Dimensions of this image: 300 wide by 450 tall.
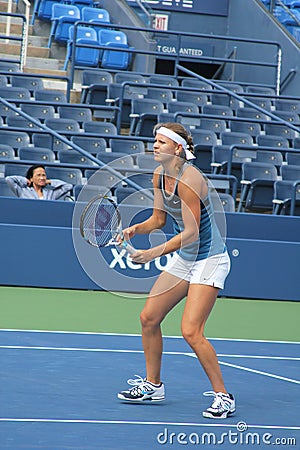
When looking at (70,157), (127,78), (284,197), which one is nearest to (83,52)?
(127,78)

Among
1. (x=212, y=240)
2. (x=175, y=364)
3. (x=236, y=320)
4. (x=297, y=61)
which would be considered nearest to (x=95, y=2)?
(x=297, y=61)

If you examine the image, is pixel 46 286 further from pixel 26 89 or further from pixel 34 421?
pixel 34 421

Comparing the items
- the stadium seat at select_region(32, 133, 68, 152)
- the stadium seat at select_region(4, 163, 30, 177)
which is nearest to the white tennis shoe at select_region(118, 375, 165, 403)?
the stadium seat at select_region(4, 163, 30, 177)

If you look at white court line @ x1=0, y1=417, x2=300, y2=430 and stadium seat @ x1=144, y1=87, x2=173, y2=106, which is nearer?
white court line @ x1=0, y1=417, x2=300, y2=430

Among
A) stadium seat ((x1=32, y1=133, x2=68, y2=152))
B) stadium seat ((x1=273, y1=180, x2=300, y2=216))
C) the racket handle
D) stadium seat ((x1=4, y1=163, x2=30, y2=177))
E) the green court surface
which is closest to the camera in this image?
the racket handle

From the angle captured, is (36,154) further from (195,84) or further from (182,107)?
(195,84)

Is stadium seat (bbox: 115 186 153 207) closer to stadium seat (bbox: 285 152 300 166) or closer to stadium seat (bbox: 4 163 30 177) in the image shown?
stadium seat (bbox: 4 163 30 177)

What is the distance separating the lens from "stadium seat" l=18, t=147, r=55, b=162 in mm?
13586

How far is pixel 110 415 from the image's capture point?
5785mm

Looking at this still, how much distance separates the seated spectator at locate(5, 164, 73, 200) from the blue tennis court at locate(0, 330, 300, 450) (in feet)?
11.8

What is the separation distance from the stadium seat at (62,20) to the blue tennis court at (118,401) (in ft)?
35.2

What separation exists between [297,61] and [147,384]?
552 inches

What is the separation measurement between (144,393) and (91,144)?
871 cm

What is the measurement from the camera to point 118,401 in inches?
244
